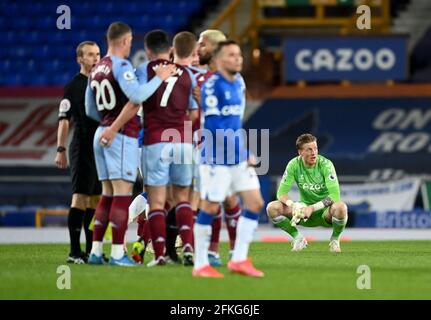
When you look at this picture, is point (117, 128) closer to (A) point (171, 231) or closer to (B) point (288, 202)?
(A) point (171, 231)

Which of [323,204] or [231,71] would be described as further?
[323,204]

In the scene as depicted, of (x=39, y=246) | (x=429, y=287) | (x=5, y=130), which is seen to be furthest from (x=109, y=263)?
(x=5, y=130)

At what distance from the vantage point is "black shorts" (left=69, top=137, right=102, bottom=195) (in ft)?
34.6

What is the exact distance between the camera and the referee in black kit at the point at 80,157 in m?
10.6

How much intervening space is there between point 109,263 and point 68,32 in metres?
14.6

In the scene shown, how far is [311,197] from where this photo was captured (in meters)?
12.9

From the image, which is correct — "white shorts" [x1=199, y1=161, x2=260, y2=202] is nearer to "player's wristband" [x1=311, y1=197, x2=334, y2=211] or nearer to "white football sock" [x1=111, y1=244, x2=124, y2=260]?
"white football sock" [x1=111, y1=244, x2=124, y2=260]

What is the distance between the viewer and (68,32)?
24.0 m

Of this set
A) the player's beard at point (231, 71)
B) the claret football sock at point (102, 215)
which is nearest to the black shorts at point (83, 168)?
the claret football sock at point (102, 215)

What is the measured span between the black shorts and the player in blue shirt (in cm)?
191

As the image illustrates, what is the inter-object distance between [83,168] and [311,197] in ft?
11.1

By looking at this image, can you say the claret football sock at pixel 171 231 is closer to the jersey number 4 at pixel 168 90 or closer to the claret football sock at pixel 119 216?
→ the claret football sock at pixel 119 216

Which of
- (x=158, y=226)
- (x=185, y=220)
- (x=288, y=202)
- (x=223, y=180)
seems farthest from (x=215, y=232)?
(x=288, y=202)
